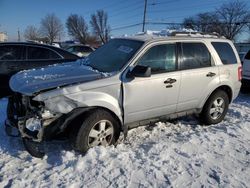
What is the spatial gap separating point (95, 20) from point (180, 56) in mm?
83245

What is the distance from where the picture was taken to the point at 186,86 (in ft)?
18.3

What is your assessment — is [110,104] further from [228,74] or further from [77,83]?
[228,74]

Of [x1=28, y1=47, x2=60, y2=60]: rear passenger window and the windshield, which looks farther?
[x1=28, y1=47, x2=60, y2=60]: rear passenger window

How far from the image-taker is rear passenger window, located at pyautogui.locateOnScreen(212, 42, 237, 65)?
6172 mm

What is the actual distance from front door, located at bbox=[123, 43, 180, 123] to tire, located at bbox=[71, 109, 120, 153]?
0.32 metres

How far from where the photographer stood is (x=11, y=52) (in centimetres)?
761

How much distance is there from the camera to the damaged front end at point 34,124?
420 centimetres

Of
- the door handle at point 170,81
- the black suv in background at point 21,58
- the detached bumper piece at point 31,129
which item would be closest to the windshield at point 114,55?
the door handle at point 170,81

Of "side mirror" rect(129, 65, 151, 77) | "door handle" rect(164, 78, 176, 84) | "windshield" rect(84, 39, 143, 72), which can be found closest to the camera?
"side mirror" rect(129, 65, 151, 77)

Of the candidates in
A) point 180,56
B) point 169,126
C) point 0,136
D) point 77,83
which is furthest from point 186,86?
point 0,136

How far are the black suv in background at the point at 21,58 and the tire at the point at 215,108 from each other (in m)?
3.91

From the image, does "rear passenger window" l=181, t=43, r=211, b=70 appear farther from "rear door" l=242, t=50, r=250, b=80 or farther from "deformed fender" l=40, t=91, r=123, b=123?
"rear door" l=242, t=50, r=250, b=80

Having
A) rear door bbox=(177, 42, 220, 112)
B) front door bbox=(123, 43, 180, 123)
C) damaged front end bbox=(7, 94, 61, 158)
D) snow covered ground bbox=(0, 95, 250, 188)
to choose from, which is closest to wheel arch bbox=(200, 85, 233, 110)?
rear door bbox=(177, 42, 220, 112)

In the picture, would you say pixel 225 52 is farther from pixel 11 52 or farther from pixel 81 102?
pixel 11 52
